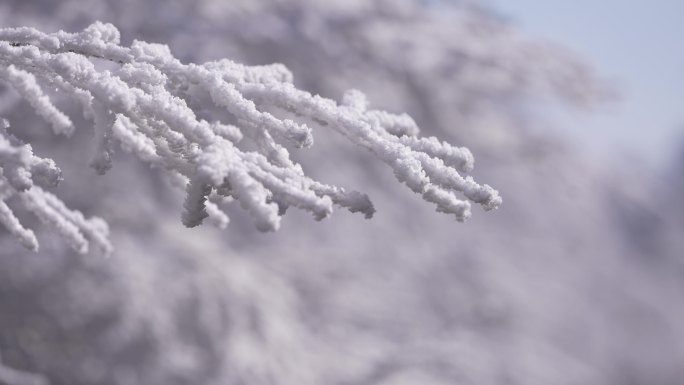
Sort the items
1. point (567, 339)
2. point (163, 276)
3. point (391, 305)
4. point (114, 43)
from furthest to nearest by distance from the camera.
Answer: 1. point (567, 339)
2. point (391, 305)
3. point (163, 276)
4. point (114, 43)

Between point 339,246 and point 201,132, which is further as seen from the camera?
point 339,246

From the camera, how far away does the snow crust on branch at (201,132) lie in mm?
1404

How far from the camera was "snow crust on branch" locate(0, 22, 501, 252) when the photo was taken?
140 cm

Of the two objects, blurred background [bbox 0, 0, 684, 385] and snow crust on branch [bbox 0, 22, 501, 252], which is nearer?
snow crust on branch [bbox 0, 22, 501, 252]

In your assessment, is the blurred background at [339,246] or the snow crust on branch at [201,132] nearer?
the snow crust on branch at [201,132]

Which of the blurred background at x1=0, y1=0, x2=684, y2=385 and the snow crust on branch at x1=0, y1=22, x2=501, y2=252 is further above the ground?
the blurred background at x1=0, y1=0, x2=684, y2=385

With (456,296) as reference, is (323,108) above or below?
below

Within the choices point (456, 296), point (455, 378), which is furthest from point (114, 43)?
point (456, 296)

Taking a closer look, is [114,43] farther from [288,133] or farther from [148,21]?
[148,21]

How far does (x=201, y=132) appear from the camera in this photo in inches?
55.7

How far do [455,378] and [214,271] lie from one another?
2417mm

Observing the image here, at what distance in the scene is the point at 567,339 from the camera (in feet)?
38.1

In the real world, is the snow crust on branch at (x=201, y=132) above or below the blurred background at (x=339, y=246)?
below

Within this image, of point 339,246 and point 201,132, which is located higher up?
point 339,246
